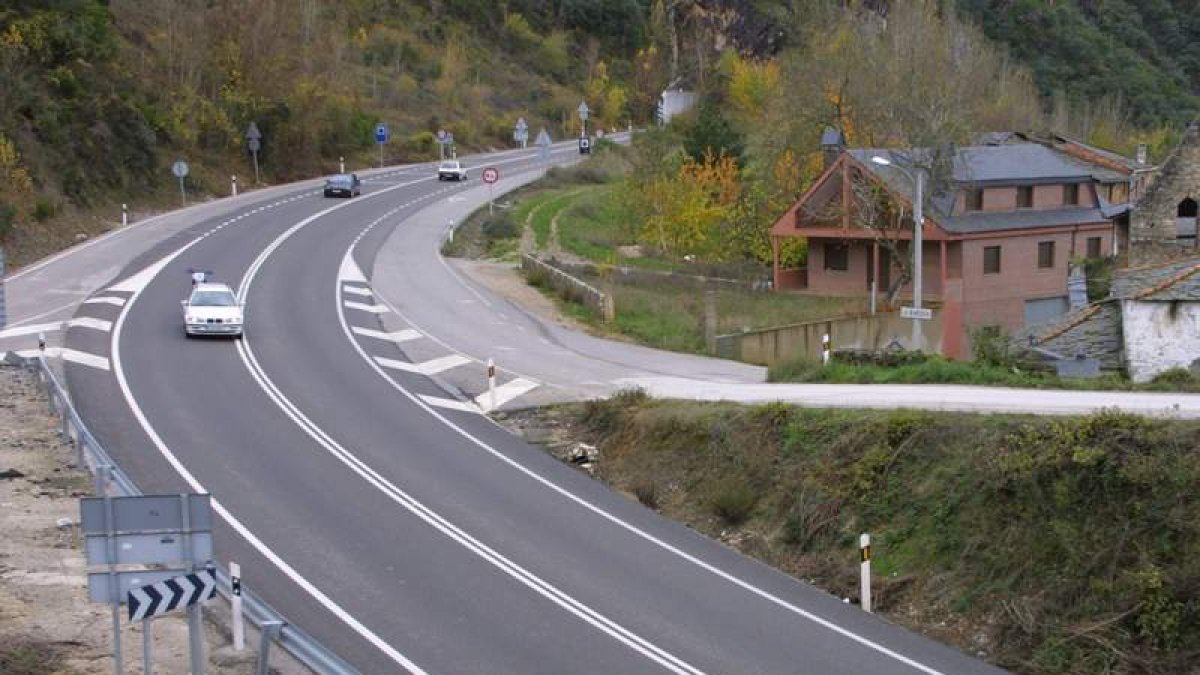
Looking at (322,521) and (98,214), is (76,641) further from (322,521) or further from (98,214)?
(98,214)

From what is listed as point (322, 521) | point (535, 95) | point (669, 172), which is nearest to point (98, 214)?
point (669, 172)

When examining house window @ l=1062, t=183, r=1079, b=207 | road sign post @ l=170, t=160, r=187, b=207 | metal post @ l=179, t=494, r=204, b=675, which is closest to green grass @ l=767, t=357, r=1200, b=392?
metal post @ l=179, t=494, r=204, b=675

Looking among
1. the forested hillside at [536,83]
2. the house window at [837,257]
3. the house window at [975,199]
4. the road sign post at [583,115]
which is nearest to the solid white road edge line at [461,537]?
the forested hillside at [536,83]

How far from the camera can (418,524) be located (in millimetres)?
19797

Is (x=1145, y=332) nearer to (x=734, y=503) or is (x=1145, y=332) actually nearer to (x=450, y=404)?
(x=734, y=503)

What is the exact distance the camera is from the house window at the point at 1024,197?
4909cm

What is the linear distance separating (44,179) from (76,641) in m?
38.7

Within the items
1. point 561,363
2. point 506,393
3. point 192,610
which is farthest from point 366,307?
point 192,610

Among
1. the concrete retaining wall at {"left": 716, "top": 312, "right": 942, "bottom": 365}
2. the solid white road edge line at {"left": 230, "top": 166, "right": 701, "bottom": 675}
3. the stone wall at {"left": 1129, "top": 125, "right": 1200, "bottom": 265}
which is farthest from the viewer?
the stone wall at {"left": 1129, "top": 125, "right": 1200, "bottom": 265}

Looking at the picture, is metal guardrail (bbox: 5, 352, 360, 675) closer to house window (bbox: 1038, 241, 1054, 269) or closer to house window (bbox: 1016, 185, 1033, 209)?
house window (bbox: 1016, 185, 1033, 209)

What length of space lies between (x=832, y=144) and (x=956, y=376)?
27101 mm

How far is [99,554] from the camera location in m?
12.1

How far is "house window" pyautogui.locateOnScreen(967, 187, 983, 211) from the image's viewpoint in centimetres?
4750

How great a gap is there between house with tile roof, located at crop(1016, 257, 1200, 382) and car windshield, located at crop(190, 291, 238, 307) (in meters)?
17.8
